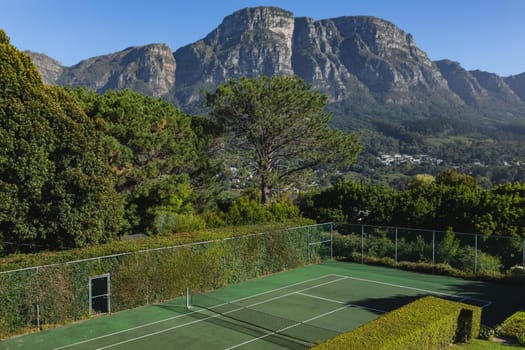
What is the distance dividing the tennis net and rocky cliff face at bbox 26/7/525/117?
111m

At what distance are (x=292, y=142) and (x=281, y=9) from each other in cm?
16408

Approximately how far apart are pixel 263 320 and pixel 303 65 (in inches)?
5792

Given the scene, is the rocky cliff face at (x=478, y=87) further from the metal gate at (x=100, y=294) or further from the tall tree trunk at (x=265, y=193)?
the metal gate at (x=100, y=294)

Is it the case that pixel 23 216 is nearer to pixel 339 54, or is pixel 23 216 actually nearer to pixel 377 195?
pixel 377 195

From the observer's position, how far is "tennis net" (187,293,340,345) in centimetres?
1484

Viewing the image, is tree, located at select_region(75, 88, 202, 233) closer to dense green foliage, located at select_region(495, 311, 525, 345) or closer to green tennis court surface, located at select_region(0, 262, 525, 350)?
green tennis court surface, located at select_region(0, 262, 525, 350)

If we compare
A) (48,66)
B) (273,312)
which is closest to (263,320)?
(273,312)

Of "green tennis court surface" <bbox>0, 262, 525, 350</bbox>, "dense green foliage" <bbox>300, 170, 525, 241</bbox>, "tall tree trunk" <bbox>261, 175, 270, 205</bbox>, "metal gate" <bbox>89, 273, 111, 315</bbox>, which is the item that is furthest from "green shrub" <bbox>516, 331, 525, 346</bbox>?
"tall tree trunk" <bbox>261, 175, 270, 205</bbox>

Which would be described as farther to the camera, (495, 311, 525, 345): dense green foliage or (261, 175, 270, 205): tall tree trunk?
(261, 175, 270, 205): tall tree trunk

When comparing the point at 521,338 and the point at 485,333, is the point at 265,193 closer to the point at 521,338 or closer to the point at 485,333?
the point at 485,333

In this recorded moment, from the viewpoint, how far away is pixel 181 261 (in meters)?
19.8

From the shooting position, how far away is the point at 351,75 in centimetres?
15425

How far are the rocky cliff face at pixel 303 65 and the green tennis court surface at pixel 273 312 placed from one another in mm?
108525

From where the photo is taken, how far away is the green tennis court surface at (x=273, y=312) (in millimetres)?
14531
